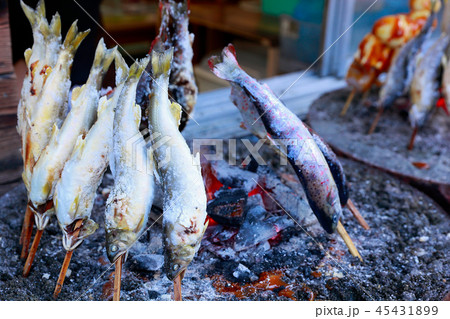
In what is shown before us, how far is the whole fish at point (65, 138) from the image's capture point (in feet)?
6.33

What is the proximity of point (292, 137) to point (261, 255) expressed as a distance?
628 millimetres

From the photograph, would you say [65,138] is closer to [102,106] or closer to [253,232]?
[102,106]

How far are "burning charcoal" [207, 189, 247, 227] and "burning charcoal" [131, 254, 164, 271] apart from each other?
1.11ft

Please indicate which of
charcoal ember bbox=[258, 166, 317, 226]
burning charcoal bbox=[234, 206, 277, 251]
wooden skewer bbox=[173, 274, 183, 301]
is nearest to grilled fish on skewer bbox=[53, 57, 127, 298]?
wooden skewer bbox=[173, 274, 183, 301]

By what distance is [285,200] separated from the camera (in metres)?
2.51

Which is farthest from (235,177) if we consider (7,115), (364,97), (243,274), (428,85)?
(364,97)

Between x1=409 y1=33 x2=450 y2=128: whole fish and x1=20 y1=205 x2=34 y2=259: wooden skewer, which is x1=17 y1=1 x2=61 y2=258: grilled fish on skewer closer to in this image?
x1=20 y1=205 x2=34 y2=259: wooden skewer

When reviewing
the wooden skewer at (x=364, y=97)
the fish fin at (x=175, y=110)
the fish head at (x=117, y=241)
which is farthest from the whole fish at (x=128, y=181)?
the wooden skewer at (x=364, y=97)

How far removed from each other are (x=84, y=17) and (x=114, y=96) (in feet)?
→ 6.28

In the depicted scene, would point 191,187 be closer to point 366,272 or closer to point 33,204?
point 33,204

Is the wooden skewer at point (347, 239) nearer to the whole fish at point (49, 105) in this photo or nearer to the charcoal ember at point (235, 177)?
the charcoal ember at point (235, 177)

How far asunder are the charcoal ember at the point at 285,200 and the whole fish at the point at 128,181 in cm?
91

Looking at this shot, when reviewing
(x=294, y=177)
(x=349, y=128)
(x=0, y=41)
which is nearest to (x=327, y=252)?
(x=294, y=177)

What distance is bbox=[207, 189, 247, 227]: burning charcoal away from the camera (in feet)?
7.47
